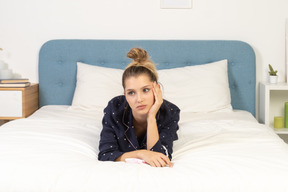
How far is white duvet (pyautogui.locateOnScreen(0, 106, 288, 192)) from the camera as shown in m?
1.49

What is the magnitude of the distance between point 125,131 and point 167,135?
0.66 ft

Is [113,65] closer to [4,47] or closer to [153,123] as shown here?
[4,47]

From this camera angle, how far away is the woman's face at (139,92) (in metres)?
1.78

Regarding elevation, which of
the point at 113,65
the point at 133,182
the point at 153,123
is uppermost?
the point at 113,65

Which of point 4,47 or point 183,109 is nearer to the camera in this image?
point 183,109

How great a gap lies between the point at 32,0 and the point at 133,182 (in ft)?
7.45

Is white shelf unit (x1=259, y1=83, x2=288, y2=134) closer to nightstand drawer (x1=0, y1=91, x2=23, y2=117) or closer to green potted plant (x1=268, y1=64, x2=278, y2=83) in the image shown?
green potted plant (x1=268, y1=64, x2=278, y2=83)

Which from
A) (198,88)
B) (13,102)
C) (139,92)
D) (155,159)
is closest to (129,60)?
(198,88)

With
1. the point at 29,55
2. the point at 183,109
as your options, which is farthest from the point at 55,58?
the point at 183,109

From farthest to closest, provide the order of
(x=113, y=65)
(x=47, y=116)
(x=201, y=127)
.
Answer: (x=113, y=65)
(x=47, y=116)
(x=201, y=127)

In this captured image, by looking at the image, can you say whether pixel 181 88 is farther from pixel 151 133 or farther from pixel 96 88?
pixel 151 133

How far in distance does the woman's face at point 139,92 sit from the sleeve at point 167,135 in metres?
0.16

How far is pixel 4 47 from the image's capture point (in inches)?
131

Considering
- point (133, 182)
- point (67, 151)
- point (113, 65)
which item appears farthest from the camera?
point (113, 65)
